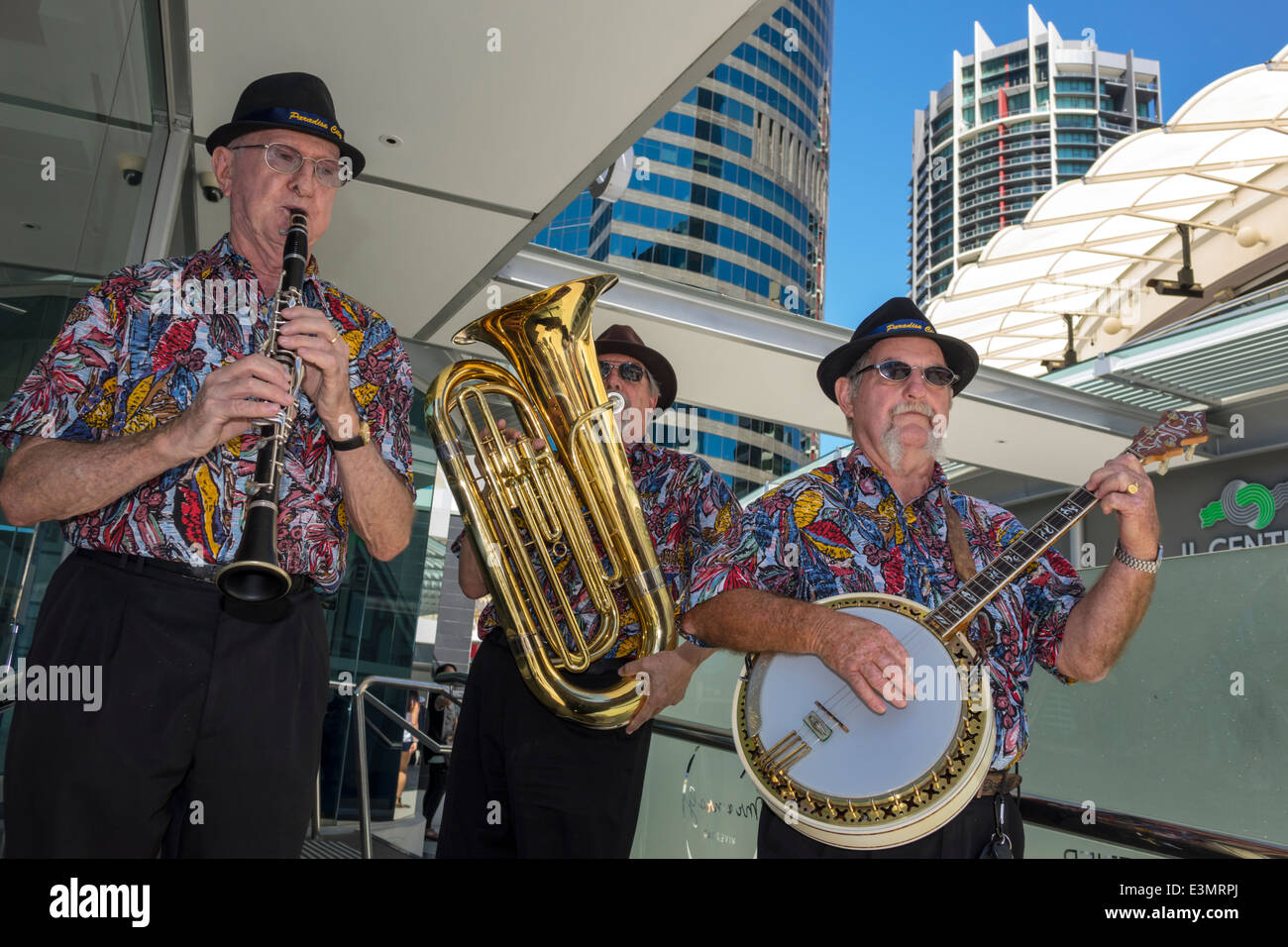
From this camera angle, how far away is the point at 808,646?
2.05 metres

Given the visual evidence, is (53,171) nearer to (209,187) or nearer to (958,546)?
(209,187)

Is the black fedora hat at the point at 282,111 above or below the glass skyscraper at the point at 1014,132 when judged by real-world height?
below

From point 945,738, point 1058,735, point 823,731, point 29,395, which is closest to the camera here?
point 29,395

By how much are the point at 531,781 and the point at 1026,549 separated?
134 cm

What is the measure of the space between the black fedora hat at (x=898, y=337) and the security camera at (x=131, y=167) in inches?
95.8

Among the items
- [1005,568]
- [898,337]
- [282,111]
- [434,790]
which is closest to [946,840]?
[1005,568]

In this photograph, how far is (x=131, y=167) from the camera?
336cm

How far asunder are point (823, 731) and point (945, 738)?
0.25 metres

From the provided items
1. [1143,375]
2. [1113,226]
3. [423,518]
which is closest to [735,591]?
[423,518]

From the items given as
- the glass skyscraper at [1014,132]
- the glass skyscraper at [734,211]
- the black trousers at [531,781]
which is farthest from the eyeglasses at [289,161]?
the glass skyscraper at [1014,132]

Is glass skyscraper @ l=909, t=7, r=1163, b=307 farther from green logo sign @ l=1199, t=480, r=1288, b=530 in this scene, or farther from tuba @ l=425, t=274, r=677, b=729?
tuba @ l=425, t=274, r=677, b=729

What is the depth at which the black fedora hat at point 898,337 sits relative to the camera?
2.56 metres

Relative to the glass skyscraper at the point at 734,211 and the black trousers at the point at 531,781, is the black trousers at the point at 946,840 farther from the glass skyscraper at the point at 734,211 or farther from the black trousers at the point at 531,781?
the glass skyscraper at the point at 734,211
